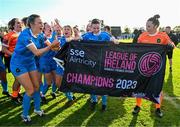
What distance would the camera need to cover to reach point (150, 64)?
22.9ft

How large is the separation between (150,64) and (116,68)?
751mm

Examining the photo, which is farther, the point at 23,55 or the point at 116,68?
the point at 116,68

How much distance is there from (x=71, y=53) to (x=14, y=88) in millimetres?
2462

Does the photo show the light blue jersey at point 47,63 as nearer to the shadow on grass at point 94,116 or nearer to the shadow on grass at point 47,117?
the shadow on grass at point 47,117

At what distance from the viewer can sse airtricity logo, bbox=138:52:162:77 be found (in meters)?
6.97

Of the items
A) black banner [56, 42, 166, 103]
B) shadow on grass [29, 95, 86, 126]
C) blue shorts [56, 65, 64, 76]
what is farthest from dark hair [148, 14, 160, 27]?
shadow on grass [29, 95, 86, 126]

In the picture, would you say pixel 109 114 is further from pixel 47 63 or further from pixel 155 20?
pixel 155 20

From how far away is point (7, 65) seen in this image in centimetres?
979

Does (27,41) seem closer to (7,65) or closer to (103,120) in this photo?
(103,120)

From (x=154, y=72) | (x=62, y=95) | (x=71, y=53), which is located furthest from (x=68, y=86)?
(x=62, y=95)

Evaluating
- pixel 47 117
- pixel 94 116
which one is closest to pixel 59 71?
pixel 47 117

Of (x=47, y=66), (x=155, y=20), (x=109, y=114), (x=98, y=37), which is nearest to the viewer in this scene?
(x=155, y=20)

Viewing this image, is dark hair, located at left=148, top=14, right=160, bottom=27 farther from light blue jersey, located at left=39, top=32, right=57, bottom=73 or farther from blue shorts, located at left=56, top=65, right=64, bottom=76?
light blue jersey, located at left=39, top=32, right=57, bottom=73

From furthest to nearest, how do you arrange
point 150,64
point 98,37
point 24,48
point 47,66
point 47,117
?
point 47,66 → point 98,37 → point 47,117 → point 150,64 → point 24,48
